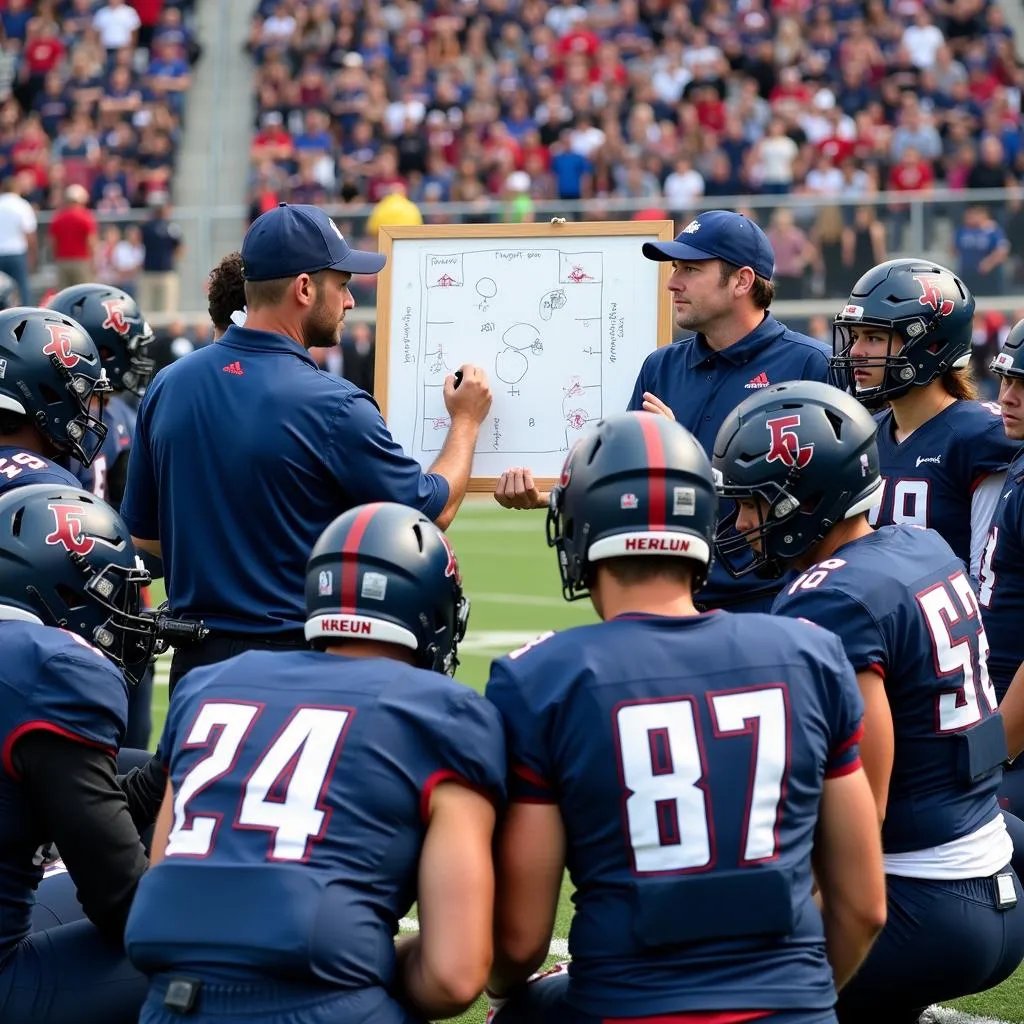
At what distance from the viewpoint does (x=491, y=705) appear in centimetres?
328

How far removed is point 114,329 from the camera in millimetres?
6977

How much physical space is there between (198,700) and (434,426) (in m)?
2.51

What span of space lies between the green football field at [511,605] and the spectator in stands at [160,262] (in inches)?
185

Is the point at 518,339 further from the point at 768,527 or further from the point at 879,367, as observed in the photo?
the point at 768,527

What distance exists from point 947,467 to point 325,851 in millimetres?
3058

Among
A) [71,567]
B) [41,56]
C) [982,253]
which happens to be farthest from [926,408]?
[41,56]

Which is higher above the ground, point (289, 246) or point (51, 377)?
point (289, 246)

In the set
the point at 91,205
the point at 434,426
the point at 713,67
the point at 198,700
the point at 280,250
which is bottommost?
the point at 198,700

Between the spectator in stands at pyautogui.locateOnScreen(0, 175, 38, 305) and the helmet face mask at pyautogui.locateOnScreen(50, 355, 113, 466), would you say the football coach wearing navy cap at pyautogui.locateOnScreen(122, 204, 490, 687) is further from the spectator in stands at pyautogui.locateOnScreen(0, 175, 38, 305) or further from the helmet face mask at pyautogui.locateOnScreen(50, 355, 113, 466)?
the spectator in stands at pyautogui.locateOnScreen(0, 175, 38, 305)

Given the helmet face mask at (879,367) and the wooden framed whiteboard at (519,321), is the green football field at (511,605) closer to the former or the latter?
the wooden framed whiteboard at (519,321)

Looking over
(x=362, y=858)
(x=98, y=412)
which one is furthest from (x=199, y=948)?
(x=98, y=412)

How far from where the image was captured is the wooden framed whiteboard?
576 cm

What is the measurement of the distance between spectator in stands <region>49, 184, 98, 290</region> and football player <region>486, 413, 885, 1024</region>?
58.0 ft

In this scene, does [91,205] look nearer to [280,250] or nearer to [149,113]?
[149,113]
